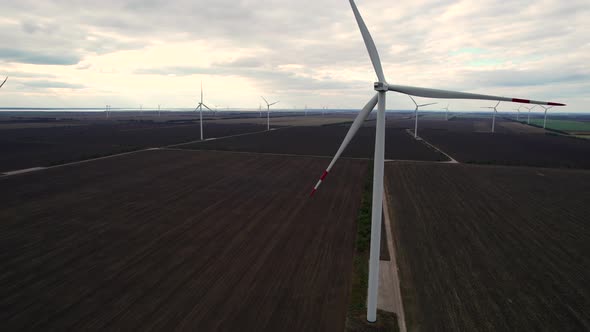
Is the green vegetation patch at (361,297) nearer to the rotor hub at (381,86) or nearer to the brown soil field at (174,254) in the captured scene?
the brown soil field at (174,254)

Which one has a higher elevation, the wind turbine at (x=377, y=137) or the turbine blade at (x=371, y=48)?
the turbine blade at (x=371, y=48)

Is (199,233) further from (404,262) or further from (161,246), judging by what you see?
(404,262)

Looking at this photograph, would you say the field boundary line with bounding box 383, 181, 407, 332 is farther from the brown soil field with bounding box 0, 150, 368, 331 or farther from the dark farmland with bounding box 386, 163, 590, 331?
the brown soil field with bounding box 0, 150, 368, 331

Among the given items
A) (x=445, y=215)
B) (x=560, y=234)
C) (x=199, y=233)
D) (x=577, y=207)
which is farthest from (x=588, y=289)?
(x=199, y=233)

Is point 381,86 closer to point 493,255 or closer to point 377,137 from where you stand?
point 377,137

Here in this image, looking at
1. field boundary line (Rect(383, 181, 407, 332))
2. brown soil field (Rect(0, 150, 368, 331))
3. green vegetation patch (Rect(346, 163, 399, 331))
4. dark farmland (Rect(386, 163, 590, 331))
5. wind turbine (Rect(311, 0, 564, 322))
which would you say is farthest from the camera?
dark farmland (Rect(386, 163, 590, 331))

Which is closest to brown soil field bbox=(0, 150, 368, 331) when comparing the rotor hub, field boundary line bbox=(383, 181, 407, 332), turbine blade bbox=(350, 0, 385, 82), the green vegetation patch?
the green vegetation patch

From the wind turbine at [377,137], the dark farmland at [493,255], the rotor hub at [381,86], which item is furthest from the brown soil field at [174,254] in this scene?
the rotor hub at [381,86]
